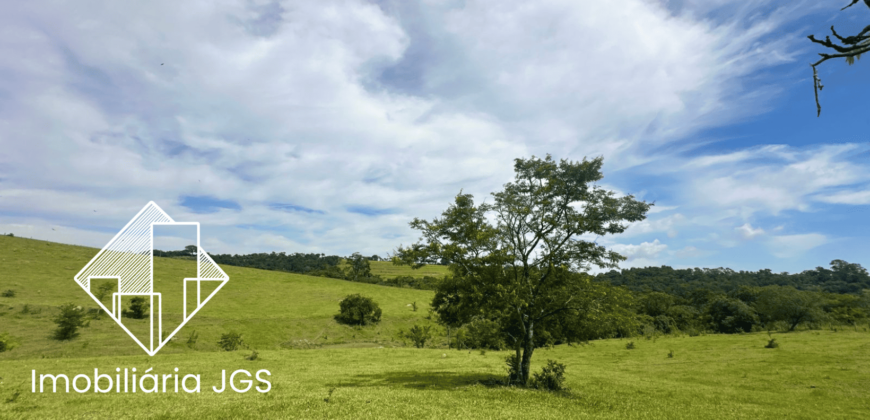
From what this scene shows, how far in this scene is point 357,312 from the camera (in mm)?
73000

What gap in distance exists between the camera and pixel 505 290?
19281mm

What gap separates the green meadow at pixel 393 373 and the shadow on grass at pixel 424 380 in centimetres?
11

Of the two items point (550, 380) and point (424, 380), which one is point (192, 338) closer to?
point (424, 380)

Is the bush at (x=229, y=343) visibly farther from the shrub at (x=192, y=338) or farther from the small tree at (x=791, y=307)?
the small tree at (x=791, y=307)

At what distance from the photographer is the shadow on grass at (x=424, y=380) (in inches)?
834

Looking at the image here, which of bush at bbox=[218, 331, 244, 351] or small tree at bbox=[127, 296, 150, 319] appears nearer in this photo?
bush at bbox=[218, 331, 244, 351]

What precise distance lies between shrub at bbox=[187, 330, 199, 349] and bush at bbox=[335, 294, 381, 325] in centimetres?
2709

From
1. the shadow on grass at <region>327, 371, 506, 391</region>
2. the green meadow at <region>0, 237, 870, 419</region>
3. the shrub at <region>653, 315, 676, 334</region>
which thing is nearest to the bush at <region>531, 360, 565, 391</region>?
the green meadow at <region>0, 237, 870, 419</region>

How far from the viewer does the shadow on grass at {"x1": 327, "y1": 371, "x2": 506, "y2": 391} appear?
21172 mm

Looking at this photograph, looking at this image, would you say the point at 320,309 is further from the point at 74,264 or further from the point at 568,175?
the point at 568,175

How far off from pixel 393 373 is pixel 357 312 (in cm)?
4808

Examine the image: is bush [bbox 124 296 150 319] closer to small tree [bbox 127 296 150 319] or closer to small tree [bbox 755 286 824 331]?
small tree [bbox 127 296 150 319]

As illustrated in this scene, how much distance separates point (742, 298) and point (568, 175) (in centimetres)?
7392

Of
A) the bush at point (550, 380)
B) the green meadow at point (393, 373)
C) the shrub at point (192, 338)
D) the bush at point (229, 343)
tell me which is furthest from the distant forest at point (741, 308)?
the shrub at point (192, 338)
